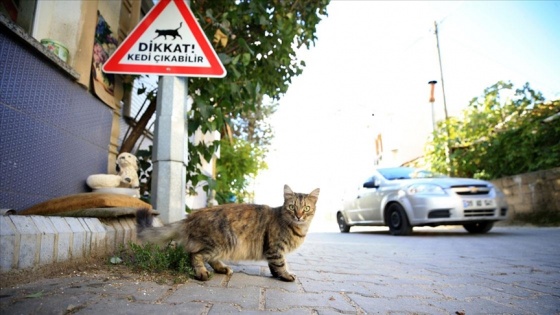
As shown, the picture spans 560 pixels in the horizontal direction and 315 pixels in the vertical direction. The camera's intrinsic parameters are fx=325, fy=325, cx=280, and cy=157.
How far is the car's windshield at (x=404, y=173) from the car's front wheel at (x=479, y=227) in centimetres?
141

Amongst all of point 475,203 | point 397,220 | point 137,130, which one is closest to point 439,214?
point 475,203

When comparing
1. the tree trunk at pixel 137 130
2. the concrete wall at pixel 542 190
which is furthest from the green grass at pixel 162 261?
the concrete wall at pixel 542 190

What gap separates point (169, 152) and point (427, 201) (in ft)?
18.8

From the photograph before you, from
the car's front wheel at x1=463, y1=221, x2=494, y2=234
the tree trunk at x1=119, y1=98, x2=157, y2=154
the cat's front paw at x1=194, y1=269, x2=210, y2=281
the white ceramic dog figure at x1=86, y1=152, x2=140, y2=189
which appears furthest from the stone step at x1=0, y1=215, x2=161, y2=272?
the car's front wheel at x1=463, y1=221, x2=494, y2=234

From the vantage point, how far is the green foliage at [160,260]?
238 centimetres

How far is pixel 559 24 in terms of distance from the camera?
203 centimetres

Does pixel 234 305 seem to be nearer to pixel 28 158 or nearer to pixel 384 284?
pixel 384 284

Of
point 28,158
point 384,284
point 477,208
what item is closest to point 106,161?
point 28,158

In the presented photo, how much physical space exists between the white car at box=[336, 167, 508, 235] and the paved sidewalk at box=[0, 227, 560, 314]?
10.3 feet

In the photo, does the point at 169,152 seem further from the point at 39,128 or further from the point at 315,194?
the point at 315,194

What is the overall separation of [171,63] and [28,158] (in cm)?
157

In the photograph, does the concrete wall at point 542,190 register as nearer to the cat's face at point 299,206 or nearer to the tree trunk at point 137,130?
the cat's face at point 299,206

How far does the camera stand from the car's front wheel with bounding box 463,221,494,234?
284 inches

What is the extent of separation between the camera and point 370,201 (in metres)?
8.85
